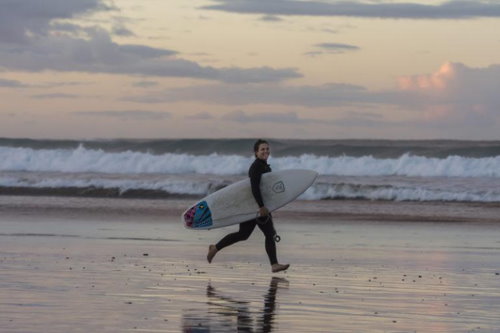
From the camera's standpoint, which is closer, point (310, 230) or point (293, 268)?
point (293, 268)

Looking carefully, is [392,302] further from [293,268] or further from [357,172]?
[357,172]

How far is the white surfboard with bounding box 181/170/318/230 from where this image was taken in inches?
619

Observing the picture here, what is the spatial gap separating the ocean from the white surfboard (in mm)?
17530

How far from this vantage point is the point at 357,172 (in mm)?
48688

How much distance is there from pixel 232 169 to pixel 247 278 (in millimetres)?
35981

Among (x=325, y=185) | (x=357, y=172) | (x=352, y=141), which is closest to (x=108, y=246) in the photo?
(x=325, y=185)

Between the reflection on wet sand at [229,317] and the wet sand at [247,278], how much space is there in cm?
1

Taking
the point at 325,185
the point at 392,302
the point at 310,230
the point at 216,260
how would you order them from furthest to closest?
the point at 325,185 < the point at 310,230 < the point at 216,260 < the point at 392,302

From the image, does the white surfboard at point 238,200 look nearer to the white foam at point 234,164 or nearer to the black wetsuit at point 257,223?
the black wetsuit at point 257,223

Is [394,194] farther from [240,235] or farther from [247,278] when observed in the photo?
[247,278]

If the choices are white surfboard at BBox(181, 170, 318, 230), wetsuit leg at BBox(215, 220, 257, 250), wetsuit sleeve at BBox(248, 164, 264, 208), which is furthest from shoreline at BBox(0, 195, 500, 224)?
wetsuit sleeve at BBox(248, 164, 264, 208)

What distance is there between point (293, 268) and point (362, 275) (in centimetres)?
124

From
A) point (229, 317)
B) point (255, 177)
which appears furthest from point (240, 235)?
point (229, 317)

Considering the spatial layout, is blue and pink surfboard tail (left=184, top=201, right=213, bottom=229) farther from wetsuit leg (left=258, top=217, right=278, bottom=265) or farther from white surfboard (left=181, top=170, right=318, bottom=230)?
wetsuit leg (left=258, top=217, right=278, bottom=265)
